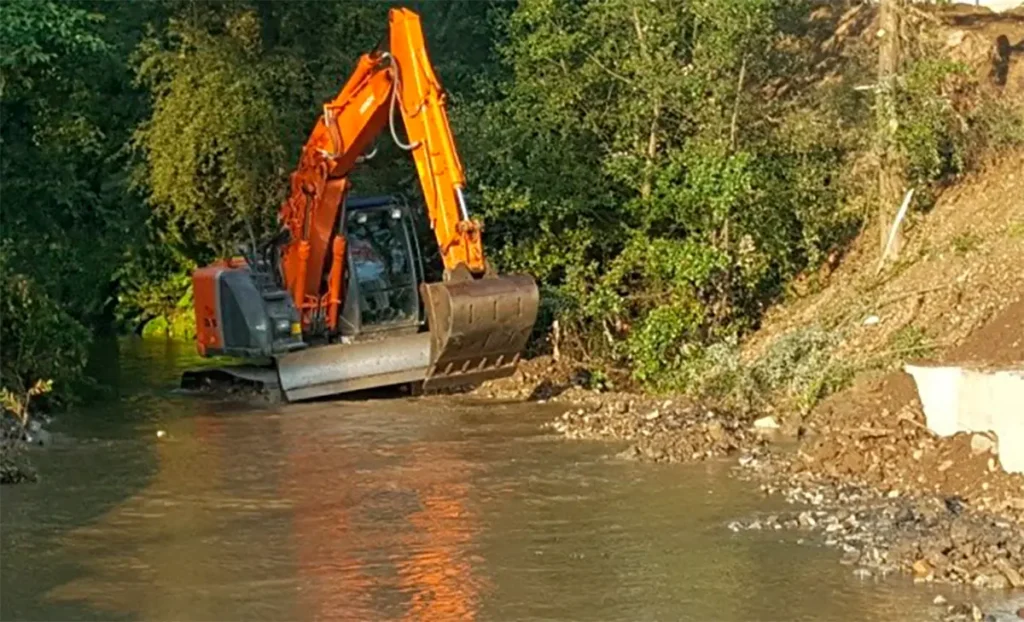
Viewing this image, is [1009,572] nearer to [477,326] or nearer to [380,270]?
[477,326]

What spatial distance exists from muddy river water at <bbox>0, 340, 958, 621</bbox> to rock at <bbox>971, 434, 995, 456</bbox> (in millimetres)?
1863

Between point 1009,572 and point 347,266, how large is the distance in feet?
37.1

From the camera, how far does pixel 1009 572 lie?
1139 cm

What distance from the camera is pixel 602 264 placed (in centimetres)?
2245

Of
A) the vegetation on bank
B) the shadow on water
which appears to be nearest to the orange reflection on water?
the shadow on water

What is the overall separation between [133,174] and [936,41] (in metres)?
14.2

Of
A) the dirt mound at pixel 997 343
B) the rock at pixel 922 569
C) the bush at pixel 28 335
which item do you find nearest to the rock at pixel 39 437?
the bush at pixel 28 335

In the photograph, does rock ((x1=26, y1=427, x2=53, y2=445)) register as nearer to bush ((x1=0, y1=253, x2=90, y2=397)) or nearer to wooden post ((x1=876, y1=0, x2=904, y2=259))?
bush ((x1=0, y1=253, x2=90, y2=397))

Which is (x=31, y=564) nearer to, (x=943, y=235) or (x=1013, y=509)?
Result: (x=1013, y=509)

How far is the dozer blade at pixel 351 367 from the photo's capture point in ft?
65.9

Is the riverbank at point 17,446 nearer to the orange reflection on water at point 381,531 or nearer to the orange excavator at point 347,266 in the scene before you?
the orange reflection on water at point 381,531

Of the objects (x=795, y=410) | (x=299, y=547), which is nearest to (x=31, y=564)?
(x=299, y=547)

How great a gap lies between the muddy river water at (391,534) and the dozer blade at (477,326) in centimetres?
74

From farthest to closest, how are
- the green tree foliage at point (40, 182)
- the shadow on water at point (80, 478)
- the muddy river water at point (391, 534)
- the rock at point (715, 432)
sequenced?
1. the green tree foliage at point (40, 182)
2. the rock at point (715, 432)
3. the shadow on water at point (80, 478)
4. the muddy river water at point (391, 534)
